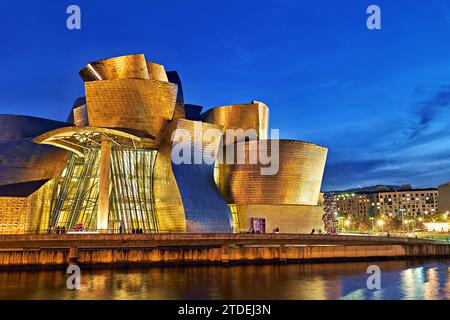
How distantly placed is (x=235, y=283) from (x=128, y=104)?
21.7m

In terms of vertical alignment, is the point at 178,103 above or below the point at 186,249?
above

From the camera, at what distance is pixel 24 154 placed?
1599 inches

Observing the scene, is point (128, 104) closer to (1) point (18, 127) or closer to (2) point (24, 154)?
(2) point (24, 154)

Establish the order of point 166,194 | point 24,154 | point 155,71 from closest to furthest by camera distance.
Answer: point 166,194 < point 24,154 < point 155,71

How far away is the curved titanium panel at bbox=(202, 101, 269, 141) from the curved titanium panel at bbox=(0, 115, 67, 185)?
18747 mm

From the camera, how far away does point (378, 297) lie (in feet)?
69.9

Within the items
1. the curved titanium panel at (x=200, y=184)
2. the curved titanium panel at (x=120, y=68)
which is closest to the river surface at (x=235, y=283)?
the curved titanium panel at (x=200, y=184)

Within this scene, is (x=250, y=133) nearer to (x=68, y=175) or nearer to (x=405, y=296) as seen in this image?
(x=68, y=175)

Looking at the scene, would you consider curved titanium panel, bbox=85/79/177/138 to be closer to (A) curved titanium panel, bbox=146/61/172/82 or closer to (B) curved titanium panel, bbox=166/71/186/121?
(A) curved titanium panel, bbox=146/61/172/82

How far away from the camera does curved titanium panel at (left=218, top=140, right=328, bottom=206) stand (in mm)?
47562

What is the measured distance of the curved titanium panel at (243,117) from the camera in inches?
2046

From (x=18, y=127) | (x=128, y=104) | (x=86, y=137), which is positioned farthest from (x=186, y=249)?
(x=18, y=127)

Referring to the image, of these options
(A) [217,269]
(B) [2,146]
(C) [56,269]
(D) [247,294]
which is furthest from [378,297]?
(B) [2,146]

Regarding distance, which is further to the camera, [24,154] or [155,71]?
[155,71]
